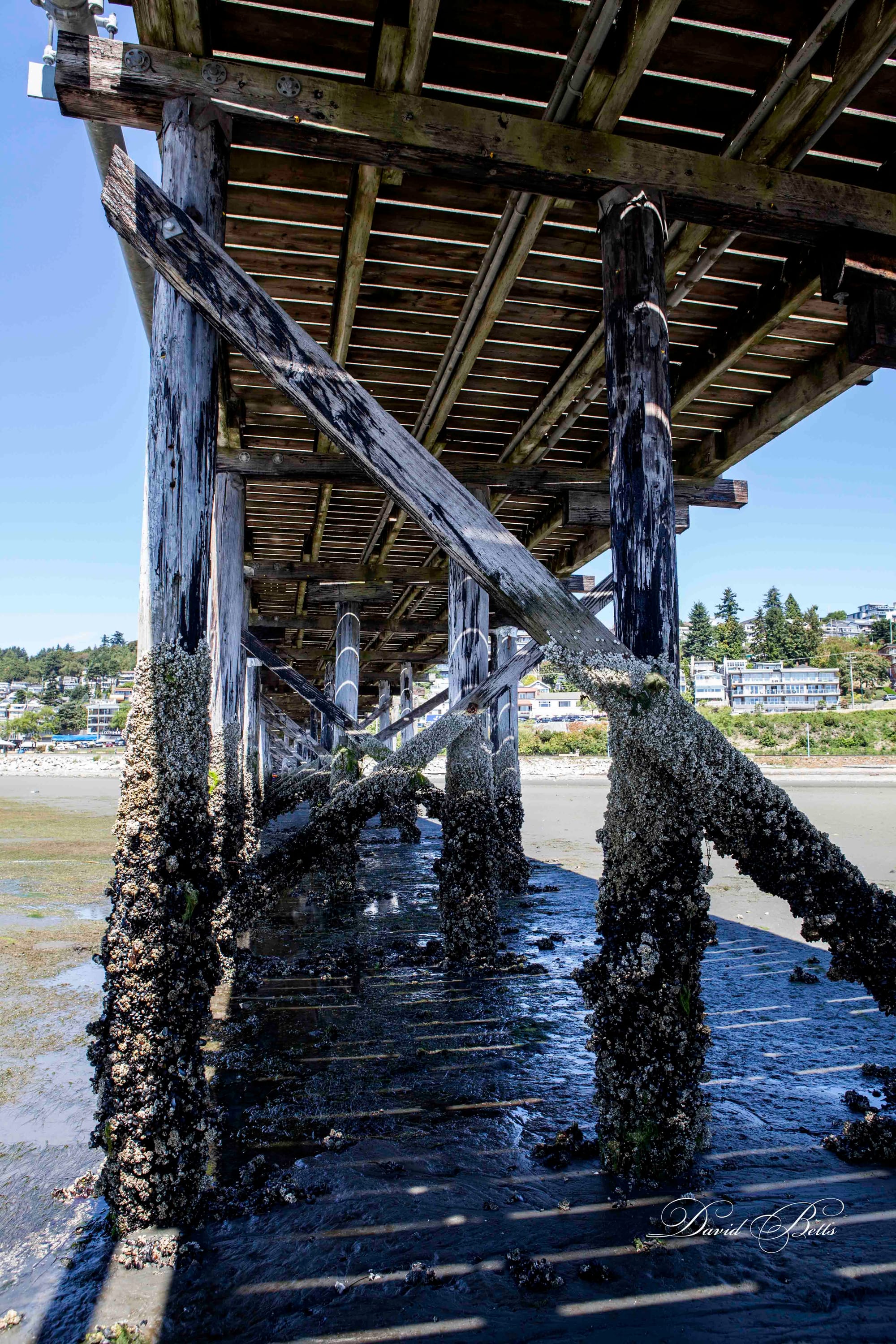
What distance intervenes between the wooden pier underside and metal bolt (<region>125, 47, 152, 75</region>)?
8 centimetres

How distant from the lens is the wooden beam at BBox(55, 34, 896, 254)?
3.30m

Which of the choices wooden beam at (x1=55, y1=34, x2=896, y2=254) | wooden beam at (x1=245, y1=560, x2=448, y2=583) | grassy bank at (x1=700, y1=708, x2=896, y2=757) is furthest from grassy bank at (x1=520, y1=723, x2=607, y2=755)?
wooden beam at (x1=55, y1=34, x2=896, y2=254)

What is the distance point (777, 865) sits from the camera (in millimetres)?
3379

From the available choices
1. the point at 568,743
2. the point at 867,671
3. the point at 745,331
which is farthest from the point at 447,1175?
the point at 867,671

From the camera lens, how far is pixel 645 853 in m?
3.32

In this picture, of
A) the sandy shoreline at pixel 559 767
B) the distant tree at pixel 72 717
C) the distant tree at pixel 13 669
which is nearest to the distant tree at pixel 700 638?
the sandy shoreline at pixel 559 767

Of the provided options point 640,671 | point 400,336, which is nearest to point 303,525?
point 400,336

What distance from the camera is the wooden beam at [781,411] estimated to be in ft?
18.9

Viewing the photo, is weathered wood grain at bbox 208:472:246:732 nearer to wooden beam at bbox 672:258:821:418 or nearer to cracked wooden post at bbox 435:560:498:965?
cracked wooden post at bbox 435:560:498:965

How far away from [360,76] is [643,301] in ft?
5.35

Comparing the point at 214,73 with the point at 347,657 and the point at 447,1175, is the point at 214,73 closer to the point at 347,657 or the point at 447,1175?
the point at 447,1175

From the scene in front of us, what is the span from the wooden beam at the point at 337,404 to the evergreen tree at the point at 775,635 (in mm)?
92606

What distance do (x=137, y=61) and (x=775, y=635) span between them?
94386mm

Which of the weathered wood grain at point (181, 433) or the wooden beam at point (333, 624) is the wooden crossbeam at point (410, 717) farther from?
the weathered wood grain at point (181, 433)
